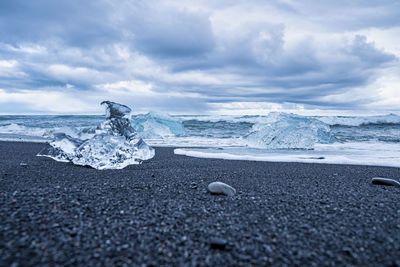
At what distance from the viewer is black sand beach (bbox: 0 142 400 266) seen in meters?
1.57

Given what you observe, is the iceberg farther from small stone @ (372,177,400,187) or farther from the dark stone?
small stone @ (372,177,400,187)

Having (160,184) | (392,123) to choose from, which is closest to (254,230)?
(160,184)

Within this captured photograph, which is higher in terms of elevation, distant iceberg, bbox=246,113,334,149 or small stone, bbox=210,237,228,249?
distant iceberg, bbox=246,113,334,149

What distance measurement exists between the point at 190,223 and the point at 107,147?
291 centimetres

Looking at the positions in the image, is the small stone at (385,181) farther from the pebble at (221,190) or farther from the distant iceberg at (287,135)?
the distant iceberg at (287,135)

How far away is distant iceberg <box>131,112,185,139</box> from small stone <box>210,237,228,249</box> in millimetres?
11930

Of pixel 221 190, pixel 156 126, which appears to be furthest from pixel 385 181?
pixel 156 126

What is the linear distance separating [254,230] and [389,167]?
470 cm

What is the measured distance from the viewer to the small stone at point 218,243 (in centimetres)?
170

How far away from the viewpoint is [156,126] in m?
14.3

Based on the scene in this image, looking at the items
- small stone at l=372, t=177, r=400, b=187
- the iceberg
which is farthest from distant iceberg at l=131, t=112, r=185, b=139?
small stone at l=372, t=177, r=400, b=187

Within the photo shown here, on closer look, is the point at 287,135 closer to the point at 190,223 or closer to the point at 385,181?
the point at 385,181

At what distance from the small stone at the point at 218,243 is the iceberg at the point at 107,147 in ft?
9.73

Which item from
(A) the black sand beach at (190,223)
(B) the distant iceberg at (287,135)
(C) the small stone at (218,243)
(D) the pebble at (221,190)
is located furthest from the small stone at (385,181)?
(B) the distant iceberg at (287,135)
